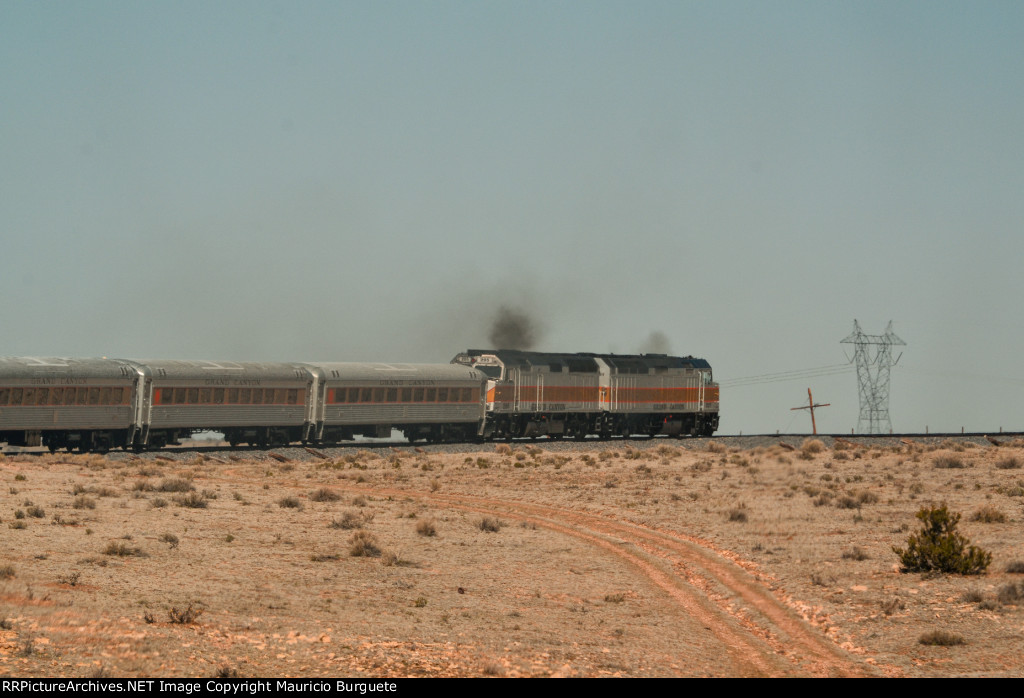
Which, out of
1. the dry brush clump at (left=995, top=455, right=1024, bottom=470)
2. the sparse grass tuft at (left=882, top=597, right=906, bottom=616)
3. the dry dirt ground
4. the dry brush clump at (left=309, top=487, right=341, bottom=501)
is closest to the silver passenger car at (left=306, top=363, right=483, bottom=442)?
the dry dirt ground

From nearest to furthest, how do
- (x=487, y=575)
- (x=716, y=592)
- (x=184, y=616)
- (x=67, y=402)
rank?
(x=184, y=616)
(x=716, y=592)
(x=487, y=575)
(x=67, y=402)

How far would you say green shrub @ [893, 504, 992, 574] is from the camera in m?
21.1

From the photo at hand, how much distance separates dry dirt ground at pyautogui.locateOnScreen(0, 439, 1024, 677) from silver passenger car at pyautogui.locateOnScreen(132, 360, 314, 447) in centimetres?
505

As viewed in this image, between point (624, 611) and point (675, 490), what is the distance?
19.5 m

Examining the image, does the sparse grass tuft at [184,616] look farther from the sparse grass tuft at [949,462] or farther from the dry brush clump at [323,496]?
the sparse grass tuft at [949,462]

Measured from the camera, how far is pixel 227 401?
4738 cm

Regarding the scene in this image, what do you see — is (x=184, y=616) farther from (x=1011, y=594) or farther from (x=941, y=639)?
(x=1011, y=594)

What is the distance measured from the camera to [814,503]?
32.5 meters

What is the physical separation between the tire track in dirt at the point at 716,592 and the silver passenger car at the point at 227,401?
1667 centimetres

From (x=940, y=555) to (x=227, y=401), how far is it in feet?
110

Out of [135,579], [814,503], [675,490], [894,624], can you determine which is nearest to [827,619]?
[894,624]

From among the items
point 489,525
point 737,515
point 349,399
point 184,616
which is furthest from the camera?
point 349,399

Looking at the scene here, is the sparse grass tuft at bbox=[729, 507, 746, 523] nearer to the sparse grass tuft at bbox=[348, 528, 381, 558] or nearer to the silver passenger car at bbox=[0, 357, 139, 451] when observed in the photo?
the sparse grass tuft at bbox=[348, 528, 381, 558]

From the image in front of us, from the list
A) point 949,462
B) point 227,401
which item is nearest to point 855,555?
point 949,462
